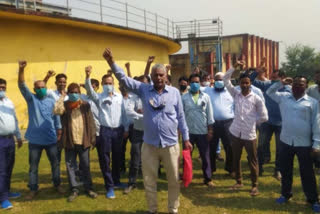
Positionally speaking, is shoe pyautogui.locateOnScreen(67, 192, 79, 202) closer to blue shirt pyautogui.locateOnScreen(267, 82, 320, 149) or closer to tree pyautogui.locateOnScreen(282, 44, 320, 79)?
blue shirt pyautogui.locateOnScreen(267, 82, 320, 149)

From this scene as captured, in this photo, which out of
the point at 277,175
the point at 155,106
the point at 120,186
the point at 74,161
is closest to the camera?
the point at 155,106

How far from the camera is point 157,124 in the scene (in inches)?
147

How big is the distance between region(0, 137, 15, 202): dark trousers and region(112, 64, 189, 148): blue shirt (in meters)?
2.34

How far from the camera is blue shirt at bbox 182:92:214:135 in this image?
525cm

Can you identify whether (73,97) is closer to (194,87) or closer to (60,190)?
(60,190)

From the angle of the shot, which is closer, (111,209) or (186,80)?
(111,209)

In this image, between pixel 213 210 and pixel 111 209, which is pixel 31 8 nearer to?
pixel 111 209

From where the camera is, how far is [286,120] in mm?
4176

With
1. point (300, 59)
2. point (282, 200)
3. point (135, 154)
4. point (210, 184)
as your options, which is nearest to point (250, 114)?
point (282, 200)

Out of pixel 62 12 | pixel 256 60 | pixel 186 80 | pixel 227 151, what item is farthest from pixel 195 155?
pixel 256 60

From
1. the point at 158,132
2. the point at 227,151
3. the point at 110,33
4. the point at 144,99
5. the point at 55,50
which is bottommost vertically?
the point at 227,151

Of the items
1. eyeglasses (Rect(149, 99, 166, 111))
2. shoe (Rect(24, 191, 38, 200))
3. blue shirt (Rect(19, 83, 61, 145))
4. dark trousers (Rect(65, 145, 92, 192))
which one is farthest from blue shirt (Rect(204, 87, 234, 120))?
shoe (Rect(24, 191, 38, 200))

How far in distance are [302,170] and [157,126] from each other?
2.29m

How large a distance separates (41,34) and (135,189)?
765 cm
